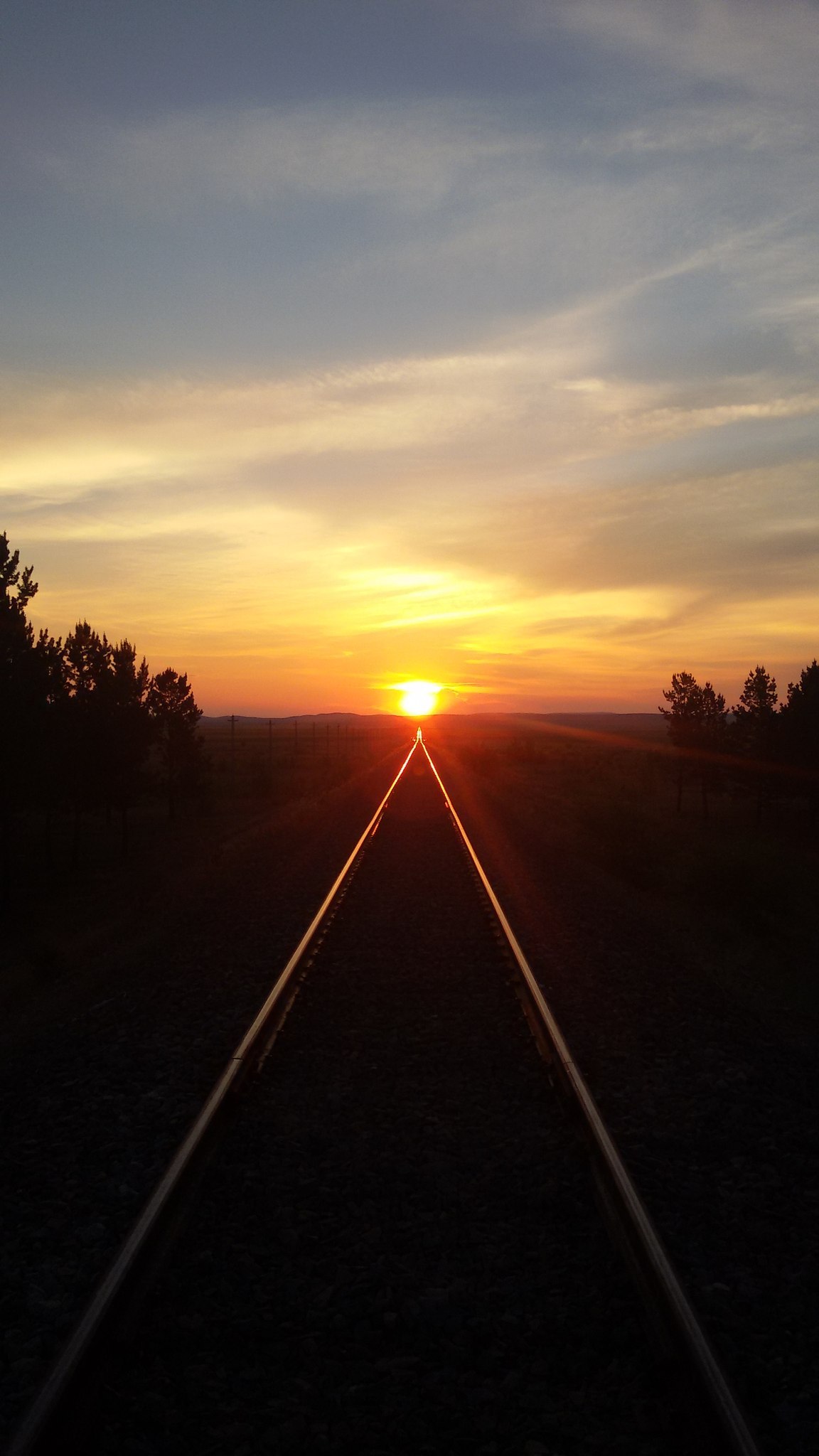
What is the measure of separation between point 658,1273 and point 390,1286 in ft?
3.74

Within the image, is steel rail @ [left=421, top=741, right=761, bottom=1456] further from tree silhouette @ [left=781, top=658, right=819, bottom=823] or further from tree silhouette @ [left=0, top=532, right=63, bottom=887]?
tree silhouette @ [left=781, top=658, right=819, bottom=823]

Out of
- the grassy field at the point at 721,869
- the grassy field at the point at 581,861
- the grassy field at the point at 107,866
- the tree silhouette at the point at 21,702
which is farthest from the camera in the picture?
the tree silhouette at the point at 21,702

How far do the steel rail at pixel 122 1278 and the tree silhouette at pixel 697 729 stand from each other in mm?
39146

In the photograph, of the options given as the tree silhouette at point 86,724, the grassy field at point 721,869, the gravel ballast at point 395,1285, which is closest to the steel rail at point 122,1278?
the gravel ballast at point 395,1285

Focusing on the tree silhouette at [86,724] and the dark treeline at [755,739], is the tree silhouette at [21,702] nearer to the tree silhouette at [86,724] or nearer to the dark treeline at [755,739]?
the tree silhouette at [86,724]

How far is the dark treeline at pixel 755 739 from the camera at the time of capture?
37688mm

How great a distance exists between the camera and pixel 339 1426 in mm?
3457

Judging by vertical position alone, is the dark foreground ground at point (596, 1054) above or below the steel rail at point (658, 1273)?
below

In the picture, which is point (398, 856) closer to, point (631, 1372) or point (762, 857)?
point (762, 857)

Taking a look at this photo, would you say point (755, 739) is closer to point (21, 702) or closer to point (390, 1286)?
point (21, 702)

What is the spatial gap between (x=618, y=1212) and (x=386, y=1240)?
1138mm

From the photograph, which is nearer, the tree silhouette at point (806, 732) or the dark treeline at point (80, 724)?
the dark treeline at point (80, 724)

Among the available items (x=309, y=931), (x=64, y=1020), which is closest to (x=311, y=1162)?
(x=64, y=1020)

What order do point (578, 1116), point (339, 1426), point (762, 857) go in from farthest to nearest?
point (762, 857) < point (578, 1116) < point (339, 1426)
